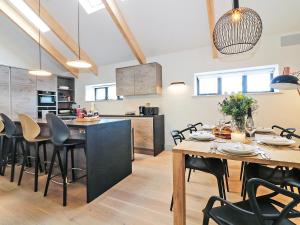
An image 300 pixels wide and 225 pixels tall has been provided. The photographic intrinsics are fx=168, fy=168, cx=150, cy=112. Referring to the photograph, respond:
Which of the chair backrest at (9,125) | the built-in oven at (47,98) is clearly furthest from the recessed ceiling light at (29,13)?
the chair backrest at (9,125)

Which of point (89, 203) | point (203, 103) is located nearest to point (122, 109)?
point (203, 103)

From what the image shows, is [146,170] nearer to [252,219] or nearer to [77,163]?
[77,163]

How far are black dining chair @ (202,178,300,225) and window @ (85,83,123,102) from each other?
4.96 metres

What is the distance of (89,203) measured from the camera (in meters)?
2.03

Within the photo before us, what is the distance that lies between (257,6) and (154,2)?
1866mm

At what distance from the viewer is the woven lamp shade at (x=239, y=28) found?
1624mm

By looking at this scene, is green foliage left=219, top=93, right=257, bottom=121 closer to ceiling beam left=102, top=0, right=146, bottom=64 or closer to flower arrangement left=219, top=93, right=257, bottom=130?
flower arrangement left=219, top=93, right=257, bottom=130

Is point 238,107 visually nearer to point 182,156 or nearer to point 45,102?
point 182,156

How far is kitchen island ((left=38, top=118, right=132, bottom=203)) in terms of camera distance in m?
2.05

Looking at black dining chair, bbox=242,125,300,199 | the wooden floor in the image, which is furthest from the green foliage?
the wooden floor

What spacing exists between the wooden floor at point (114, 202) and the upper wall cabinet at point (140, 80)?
2.32m

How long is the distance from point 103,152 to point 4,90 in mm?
3902

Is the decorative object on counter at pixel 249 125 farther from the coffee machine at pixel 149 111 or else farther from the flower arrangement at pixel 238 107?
Answer: the coffee machine at pixel 149 111

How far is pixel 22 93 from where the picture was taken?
4.73 metres
